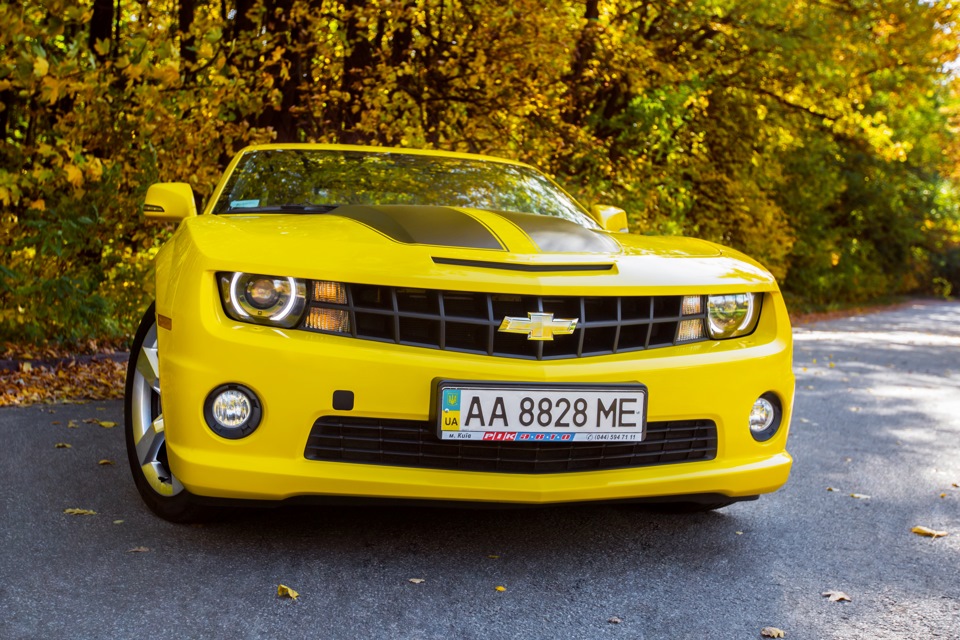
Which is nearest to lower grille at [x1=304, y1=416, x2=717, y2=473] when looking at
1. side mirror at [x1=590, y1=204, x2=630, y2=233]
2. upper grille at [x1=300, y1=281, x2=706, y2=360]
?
upper grille at [x1=300, y1=281, x2=706, y2=360]

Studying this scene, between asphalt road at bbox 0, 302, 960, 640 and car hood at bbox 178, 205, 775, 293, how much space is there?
0.88 metres

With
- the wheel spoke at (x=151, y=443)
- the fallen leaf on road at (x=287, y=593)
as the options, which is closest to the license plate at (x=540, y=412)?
the fallen leaf on road at (x=287, y=593)

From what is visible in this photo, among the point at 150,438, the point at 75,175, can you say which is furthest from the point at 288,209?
the point at 75,175

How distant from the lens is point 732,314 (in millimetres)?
3516

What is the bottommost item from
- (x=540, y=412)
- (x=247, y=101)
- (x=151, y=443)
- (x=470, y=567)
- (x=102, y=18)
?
(x=470, y=567)

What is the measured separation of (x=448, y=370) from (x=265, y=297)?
57 centimetres

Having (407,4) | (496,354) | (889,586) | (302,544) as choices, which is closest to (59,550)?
(302,544)

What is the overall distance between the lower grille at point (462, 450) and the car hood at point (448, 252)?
17.0 inches

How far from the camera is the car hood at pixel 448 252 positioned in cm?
303

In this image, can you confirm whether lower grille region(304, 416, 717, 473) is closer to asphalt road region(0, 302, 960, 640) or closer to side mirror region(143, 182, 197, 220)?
asphalt road region(0, 302, 960, 640)

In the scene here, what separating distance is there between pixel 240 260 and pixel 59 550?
1067mm

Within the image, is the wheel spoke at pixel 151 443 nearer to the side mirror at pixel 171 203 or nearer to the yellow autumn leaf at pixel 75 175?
the side mirror at pixel 171 203

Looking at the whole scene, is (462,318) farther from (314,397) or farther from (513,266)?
(314,397)

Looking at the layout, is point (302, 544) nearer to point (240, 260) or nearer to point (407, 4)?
point (240, 260)
